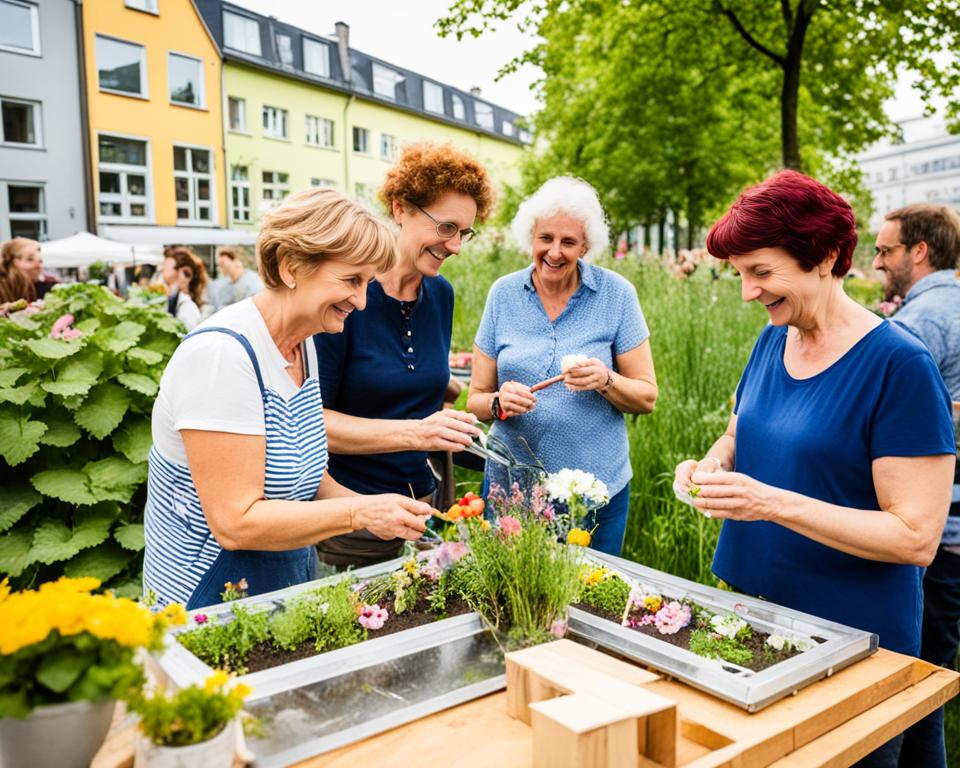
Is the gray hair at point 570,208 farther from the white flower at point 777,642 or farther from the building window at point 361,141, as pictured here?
the building window at point 361,141

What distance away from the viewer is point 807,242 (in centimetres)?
173

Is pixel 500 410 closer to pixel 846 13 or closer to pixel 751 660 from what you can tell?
pixel 751 660

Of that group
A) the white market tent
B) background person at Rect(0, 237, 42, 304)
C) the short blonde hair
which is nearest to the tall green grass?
the short blonde hair

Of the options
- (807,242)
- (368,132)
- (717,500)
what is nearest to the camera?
(717,500)

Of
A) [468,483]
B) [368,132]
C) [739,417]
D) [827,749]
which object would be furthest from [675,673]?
[368,132]

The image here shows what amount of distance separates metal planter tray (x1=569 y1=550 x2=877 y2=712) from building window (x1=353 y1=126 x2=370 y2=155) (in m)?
30.9

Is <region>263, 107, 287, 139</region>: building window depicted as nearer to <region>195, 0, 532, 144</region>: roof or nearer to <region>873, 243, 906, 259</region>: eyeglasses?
<region>195, 0, 532, 144</region>: roof

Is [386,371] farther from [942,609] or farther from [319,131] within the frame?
[319,131]

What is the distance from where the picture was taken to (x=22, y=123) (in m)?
17.4

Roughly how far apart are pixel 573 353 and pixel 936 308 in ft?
5.10

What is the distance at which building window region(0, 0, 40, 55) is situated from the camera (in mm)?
16562

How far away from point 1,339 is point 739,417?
3.26 meters

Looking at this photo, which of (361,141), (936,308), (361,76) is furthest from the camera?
(361,76)

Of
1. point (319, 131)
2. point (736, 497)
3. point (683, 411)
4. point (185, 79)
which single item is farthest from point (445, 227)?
point (319, 131)
